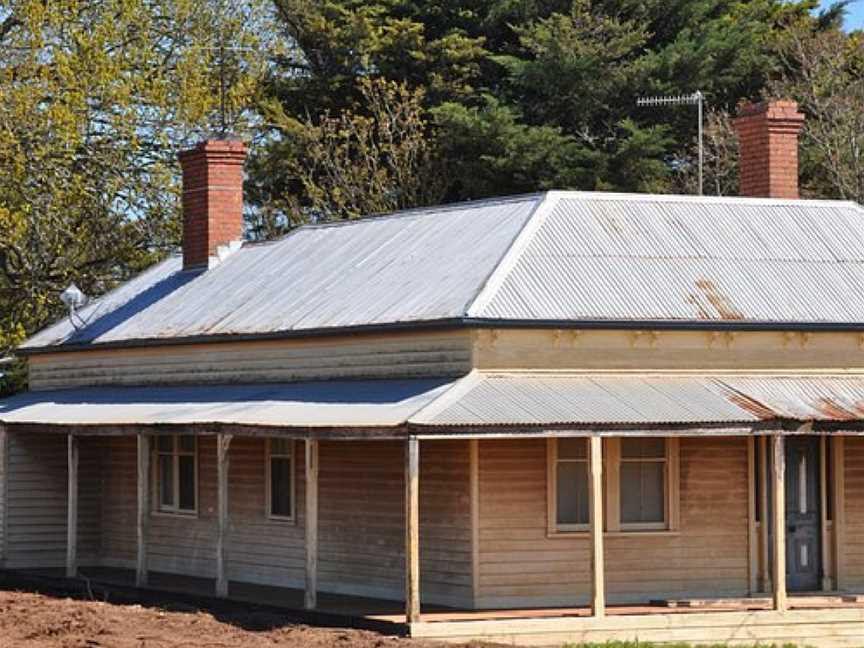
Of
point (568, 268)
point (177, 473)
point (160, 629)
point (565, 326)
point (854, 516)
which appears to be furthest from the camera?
point (177, 473)

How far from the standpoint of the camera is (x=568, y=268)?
2630 centimetres

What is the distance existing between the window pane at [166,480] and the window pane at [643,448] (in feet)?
27.5

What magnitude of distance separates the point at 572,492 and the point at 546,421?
8.54 ft

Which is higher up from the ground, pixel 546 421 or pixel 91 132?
pixel 91 132

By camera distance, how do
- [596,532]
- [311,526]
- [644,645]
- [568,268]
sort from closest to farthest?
[644,645], [596,532], [311,526], [568,268]

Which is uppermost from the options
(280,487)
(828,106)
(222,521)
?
(828,106)

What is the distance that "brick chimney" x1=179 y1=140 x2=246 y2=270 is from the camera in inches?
1347

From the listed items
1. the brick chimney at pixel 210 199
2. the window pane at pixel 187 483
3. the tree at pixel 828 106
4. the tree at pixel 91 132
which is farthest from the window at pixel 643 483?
the tree at pixel 828 106

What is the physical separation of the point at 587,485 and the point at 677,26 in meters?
26.6

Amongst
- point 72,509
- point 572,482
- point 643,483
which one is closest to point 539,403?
point 572,482

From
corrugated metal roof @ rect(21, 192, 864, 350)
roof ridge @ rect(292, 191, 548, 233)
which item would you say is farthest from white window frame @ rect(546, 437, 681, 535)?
roof ridge @ rect(292, 191, 548, 233)

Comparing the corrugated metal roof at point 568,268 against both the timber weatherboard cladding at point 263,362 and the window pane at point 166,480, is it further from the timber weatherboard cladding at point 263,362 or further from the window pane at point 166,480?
the window pane at point 166,480

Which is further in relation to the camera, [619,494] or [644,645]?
[619,494]

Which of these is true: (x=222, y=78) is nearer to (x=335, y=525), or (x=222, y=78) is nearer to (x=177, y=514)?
(x=177, y=514)
